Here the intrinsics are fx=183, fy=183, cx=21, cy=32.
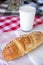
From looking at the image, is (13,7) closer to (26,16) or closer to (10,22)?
(10,22)

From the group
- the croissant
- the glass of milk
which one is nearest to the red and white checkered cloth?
the glass of milk

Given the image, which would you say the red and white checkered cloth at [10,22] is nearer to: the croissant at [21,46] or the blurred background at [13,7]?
the blurred background at [13,7]

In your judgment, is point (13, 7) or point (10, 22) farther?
point (13, 7)

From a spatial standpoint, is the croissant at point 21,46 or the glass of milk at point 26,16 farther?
the glass of milk at point 26,16

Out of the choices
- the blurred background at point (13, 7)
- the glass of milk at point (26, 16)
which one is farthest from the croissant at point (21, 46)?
the blurred background at point (13, 7)

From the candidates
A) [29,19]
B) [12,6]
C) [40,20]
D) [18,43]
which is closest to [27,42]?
[18,43]

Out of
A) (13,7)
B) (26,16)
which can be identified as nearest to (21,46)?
(26,16)

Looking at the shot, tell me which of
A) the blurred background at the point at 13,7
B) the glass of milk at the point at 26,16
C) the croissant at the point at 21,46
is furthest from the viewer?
the blurred background at the point at 13,7

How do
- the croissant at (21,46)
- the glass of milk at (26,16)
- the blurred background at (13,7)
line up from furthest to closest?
the blurred background at (13,7) → the glass of milk at (26,16) → the croissant at (21,46)
